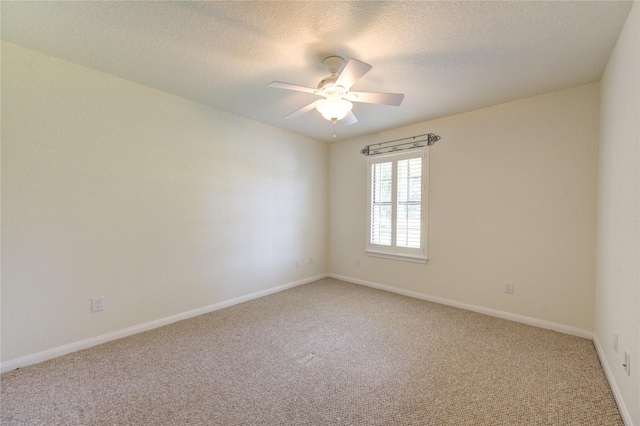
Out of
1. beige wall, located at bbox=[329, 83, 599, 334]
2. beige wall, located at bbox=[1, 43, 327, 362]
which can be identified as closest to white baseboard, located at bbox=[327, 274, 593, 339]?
beige wall, located at bbox=[329, 83, 599, 334]

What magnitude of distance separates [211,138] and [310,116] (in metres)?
1.25

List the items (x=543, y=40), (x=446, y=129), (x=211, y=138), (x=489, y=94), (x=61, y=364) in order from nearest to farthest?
(x=543, y=40), (x=61, y=364), (x=489, y=94), (x=211, y=138), (x=446, y=129)

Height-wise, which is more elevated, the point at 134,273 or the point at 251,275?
the point at 134,273

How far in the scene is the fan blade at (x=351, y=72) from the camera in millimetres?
1724

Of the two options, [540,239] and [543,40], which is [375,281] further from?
[543,40]

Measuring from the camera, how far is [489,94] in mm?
2832

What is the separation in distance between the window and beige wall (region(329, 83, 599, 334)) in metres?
0.13

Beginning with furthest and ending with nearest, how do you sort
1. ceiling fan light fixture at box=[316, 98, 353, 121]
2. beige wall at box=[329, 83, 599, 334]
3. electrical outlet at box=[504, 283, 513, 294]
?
electrical outlet at box=[504, 283, 513, 294]
beige wall at box=[329, 83, 599, 334]
ceiling fan light fixture at box=[316, 98, 353, 121]

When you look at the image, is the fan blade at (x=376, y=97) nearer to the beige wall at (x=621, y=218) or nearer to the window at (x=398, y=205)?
the beige wall at (x=621, y=218)

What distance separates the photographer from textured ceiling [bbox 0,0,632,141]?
1.68 metres

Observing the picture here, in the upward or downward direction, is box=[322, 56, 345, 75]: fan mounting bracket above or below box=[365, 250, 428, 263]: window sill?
above

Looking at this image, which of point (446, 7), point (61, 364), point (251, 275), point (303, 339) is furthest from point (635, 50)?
point (61, 364)

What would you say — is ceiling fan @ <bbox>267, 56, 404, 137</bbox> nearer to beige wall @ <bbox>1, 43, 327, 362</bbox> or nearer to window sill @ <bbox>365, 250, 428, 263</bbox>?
beige wall @ <bbox>1, 43, 327, 362</bbox>

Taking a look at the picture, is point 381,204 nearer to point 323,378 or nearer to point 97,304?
point 323,378
